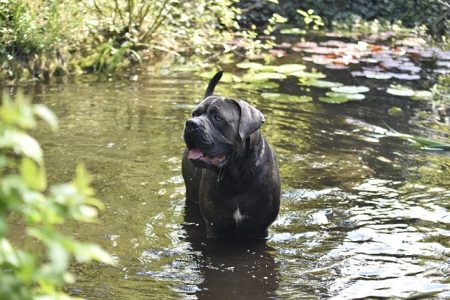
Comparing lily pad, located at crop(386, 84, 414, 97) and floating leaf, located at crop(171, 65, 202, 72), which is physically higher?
floating leaf, located at crop(171, 65, 202, 72)

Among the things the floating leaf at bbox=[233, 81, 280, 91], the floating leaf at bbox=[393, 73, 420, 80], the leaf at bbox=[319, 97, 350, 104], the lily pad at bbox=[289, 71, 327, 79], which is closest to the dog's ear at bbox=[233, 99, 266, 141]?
the leaf at bbox=[319, 97, 350, 104]

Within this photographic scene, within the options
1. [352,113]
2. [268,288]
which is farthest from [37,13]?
[268,288]

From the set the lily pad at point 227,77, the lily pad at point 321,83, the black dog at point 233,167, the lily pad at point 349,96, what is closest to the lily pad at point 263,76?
the lily pad at point 227,77

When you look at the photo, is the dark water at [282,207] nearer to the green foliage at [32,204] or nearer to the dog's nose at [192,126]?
the dog's nose at [192,126]

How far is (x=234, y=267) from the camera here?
5.04 metres

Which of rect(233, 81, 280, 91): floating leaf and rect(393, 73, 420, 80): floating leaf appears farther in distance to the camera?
rect(393, 73, 420, 80): floating leaf

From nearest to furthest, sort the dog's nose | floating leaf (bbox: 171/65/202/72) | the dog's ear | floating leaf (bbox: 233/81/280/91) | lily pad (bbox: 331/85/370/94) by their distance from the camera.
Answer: the dog's nose → the dog's ear → lily pad (bbox: 331/85/370/94) → floating leaf (bbox: 233/81/280/91) → floating leaf (bbox: 171/65/202/72)

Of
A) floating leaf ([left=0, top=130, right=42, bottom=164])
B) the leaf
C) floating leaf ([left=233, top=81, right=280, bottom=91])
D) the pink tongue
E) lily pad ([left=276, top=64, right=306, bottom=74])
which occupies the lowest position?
the leaf

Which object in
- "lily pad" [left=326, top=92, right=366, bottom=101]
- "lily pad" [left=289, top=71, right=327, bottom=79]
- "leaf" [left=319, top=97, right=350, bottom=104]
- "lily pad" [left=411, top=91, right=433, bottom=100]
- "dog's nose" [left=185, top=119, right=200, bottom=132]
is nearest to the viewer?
"dog's nose" [left=185, top=119, right=200, bottom=132]

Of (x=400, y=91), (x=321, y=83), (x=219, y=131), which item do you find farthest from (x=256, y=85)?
(x=219, y=131)

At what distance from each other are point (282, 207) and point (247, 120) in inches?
59.3

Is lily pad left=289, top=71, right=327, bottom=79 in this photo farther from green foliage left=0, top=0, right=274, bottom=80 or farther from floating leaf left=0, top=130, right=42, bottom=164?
floating leaf left=0, top=130, right=42, bottom=164

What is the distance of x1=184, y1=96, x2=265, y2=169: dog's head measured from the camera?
4.86 metres

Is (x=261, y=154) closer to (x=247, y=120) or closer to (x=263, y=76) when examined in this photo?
(x=247, y=120)
